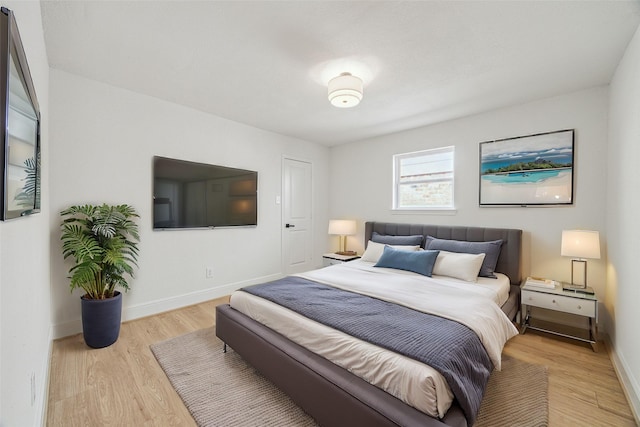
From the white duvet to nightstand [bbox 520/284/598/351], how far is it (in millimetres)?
297

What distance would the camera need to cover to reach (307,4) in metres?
1.73

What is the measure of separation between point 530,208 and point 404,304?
2.21m

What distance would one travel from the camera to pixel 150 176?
10.4 feet

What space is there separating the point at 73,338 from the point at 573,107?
5.48 m

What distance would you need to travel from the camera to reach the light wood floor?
1.70 meters

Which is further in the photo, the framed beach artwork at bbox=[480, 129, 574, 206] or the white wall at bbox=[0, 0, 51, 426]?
the framed beach artwork at bbox=[480, 129, 574, 206]

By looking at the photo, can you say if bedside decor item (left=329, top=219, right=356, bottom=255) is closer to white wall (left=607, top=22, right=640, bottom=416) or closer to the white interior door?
the white interior door

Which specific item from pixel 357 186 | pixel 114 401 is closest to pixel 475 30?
pixel 357 186

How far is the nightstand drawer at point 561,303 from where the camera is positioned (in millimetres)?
2496

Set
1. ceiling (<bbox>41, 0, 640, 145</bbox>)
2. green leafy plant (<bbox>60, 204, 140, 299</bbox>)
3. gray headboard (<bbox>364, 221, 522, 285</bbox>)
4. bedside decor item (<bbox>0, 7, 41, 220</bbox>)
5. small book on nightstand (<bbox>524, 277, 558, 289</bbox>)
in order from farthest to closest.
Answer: gray headboard (<bbox>364, 221, 522, 285</bbox>)
small book on nightstand (<bbox>524, 277, 558, 289</bbox>)
green leafy plant (<bbox>60, 204, 140, 299</bbox>)
ceiling (<bbox>41, 0, 640, 145</bbox>)
bedside decor item (<bbox>0, 7, 41, 220</bbox>)

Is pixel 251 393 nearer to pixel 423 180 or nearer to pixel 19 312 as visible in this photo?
pixel 19 312

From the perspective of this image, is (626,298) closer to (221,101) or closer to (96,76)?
(221,101)

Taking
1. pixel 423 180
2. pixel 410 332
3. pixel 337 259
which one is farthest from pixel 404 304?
pixel 423 180

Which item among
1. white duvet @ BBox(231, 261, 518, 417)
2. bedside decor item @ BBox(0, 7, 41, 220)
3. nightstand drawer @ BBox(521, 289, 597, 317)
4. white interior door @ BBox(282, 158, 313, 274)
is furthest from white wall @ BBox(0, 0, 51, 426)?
nightstand drawer @ BBox(521, 289, 597, 317)
